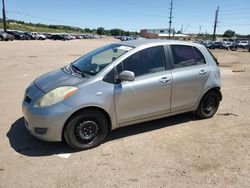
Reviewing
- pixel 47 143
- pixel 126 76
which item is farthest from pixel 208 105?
pixel 47 143

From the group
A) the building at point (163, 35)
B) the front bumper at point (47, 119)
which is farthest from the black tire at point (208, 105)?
the building at point (163, 35)

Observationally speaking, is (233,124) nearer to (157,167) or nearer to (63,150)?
(157,167)

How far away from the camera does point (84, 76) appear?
4488mm

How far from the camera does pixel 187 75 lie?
521 cm

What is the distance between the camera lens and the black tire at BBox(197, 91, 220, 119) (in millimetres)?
5746

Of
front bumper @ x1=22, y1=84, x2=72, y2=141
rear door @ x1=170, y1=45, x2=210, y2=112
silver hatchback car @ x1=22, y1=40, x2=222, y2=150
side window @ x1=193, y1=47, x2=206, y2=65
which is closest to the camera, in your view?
front bumper @ x1=22, y1=84, x2=72, y2=141

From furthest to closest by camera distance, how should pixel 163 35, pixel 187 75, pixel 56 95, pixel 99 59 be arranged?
1. pixel 163 35
2. pixel 187 75
3. pixel 99 59
4. pixel 56 95

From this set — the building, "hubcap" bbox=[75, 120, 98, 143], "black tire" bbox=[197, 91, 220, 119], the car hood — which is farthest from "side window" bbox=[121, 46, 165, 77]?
the building

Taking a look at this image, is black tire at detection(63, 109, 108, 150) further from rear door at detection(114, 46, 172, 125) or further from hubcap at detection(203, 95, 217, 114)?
hubcap at detection(203, 95, 217, 114)

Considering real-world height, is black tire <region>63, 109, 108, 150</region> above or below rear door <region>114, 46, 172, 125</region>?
below

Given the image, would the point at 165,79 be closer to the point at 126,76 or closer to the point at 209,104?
the point at 126,76

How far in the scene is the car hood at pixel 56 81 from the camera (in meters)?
4.31

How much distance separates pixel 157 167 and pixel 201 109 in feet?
7.68

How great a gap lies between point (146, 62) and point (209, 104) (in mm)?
1946
